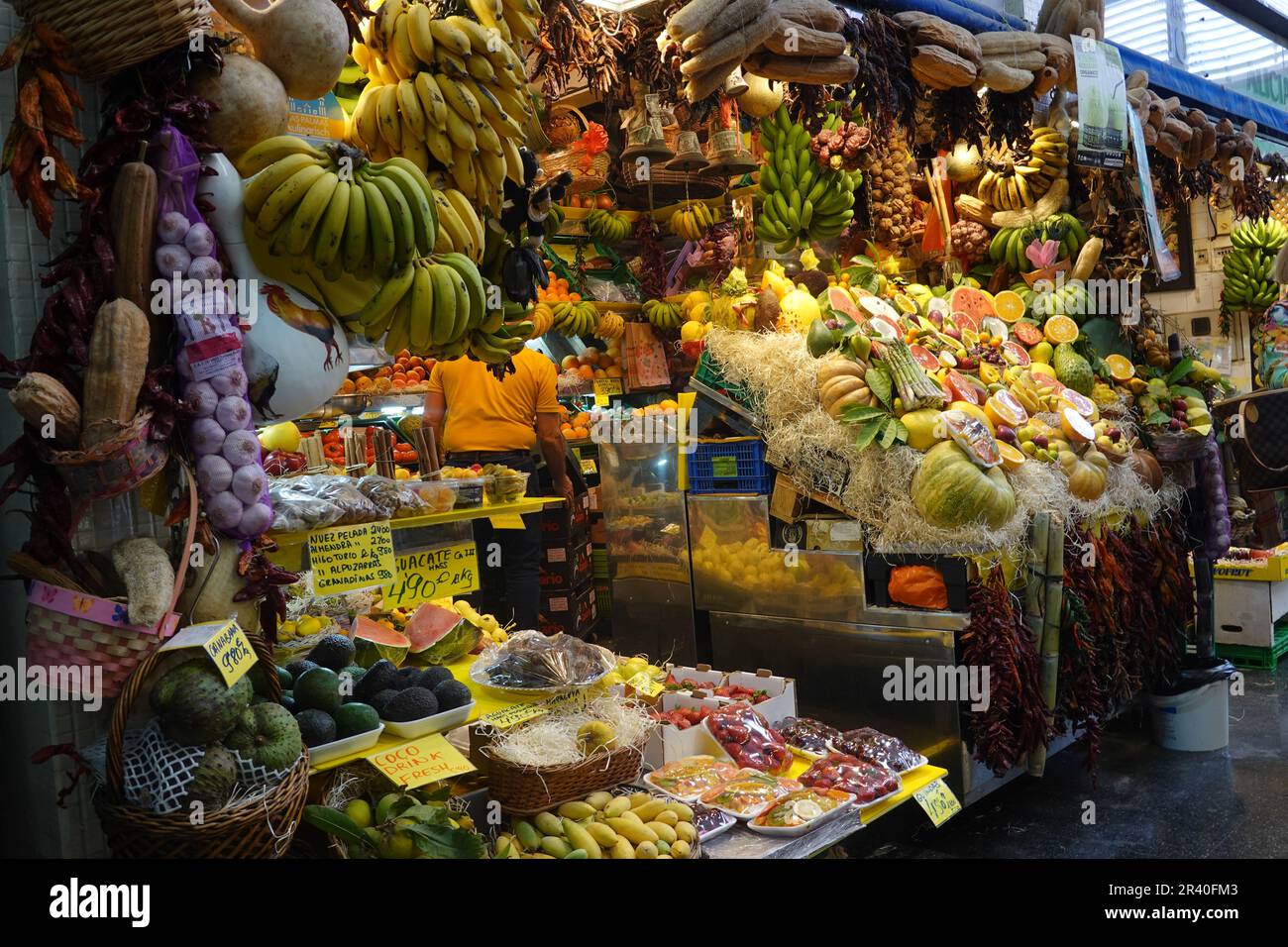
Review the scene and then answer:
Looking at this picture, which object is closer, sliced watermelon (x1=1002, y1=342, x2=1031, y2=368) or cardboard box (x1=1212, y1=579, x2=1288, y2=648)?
sliced watermelon (x1=1002, y1=342, x2=1031, y2=368)

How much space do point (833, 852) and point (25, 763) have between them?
78.7 inches

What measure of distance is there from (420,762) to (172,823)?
2.23 feet

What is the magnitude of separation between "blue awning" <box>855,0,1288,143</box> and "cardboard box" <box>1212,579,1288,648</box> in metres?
3.33

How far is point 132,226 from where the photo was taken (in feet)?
5.98

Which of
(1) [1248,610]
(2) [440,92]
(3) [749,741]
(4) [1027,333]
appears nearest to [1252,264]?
(1) [1248,610]

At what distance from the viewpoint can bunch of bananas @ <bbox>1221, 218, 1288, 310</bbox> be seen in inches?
354

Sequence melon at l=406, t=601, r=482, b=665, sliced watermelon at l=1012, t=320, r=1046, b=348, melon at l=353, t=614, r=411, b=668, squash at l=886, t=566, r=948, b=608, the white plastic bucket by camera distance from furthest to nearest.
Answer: sliced watermelon at l=1012, t=320, r=1046, b=348 < the white plastic bucket < squash at l=886, t=566, r=948, b=608 < melon at l=406, t=601, r=482, b=665 < melon at l=353, t=614, r=411, b=668

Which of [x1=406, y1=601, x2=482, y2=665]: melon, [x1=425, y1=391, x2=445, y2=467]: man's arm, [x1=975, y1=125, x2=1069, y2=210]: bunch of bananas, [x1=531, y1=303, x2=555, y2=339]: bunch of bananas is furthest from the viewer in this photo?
[x1=531, y1=303, x2=555, y2=339]: bunch of bananas

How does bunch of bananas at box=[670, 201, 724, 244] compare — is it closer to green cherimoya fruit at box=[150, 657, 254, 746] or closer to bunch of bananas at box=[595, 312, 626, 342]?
bunch of bananas at box=[595, 312, 626, 342]

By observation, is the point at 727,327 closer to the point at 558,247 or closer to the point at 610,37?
the point at 610,37

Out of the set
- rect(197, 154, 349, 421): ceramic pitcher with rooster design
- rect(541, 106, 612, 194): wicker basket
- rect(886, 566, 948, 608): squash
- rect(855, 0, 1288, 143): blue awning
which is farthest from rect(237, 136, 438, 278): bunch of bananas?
rect(541, 106, 612, 194): wicker basket

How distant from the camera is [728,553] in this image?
505cm

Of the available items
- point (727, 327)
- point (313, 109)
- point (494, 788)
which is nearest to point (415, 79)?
point (313, 109)

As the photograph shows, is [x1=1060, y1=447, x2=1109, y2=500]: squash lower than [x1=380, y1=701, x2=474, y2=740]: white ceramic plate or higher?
higher
